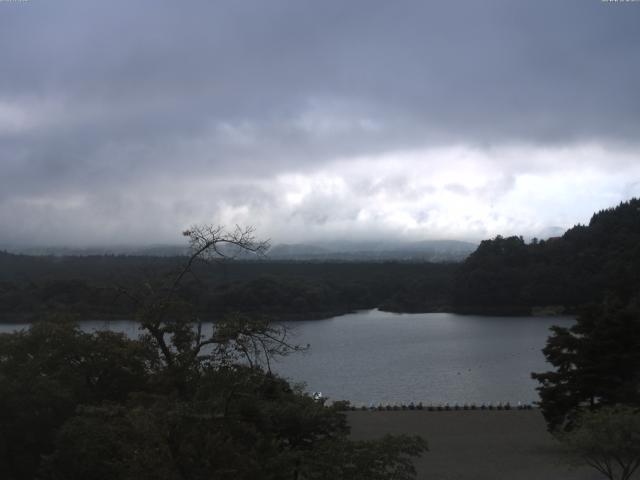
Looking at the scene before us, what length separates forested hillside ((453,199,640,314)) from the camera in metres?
49.3

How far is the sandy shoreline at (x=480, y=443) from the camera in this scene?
1182cm

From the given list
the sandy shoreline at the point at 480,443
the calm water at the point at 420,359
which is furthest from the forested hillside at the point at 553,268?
the sandy shoreline at the point at 480,443

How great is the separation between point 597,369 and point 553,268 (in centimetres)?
4087

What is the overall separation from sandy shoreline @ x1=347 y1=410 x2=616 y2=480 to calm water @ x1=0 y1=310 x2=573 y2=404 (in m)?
3.06

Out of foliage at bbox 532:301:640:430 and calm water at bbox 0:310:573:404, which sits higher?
foliage at bbox 532:301:640:430

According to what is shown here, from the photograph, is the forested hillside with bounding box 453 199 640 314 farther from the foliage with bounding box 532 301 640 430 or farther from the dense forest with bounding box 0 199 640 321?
the foliage with bounding box 532 301 640 430

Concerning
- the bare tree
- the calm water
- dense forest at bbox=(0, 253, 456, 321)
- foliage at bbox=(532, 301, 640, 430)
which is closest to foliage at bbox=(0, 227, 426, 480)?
the bare tree

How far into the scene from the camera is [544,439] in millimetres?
14727

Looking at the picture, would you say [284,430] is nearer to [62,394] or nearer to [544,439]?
[62,394]

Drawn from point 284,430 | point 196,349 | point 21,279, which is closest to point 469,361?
point 284,430

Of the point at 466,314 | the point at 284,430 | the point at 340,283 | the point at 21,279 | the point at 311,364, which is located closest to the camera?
the point at 284,430

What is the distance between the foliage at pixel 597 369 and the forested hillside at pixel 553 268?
1352 inches

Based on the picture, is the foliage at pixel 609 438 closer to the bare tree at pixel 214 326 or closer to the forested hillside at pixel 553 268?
the bare tree at pixel 214 326

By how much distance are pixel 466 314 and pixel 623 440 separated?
45555 millimetres
